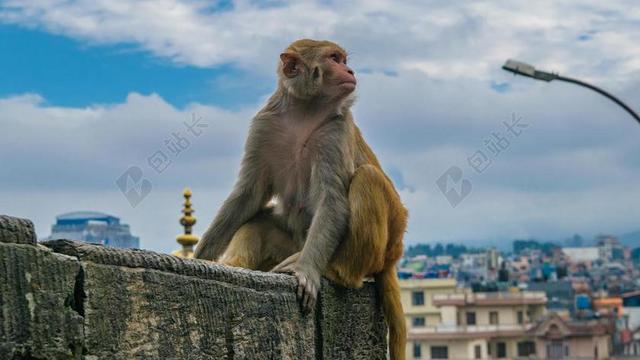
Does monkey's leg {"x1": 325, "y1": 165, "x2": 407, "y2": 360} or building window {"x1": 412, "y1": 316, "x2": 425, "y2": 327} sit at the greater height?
building window {"x1": 412, "y1": 316, "x2": 425, "y2": 327}

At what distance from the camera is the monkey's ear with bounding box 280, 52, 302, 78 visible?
699 centimetres

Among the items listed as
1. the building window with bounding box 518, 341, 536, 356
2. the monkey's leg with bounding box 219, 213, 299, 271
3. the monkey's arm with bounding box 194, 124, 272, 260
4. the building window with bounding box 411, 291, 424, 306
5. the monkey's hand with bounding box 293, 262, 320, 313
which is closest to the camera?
the monkey's hand with bounding box 293, 262, 320, 313

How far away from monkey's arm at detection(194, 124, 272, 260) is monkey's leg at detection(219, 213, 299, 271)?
6 cm

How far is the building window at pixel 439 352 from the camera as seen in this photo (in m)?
91.5

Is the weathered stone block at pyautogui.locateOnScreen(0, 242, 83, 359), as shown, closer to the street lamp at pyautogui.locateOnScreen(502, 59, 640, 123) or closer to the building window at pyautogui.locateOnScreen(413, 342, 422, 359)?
the street lamp at pyautogui.locateOnScreen(502, 59, 640, 123)

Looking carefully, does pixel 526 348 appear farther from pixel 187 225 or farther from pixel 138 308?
pixel 138 308

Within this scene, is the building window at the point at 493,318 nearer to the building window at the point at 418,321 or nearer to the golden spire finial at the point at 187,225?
the building window at the point at 418,321

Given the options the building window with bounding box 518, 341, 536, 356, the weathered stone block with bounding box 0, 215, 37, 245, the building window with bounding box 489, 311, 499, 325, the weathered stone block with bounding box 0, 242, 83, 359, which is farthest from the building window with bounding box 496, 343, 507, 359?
the weathered stone block with bounding box 0, 215, 37, 245

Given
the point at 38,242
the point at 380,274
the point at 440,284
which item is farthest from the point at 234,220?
the point at 440,284

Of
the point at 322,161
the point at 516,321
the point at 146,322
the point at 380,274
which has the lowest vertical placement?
the point at 146,322

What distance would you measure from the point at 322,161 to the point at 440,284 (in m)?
102

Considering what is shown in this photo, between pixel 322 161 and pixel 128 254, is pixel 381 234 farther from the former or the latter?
pixel 128 254

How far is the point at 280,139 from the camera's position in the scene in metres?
7.00

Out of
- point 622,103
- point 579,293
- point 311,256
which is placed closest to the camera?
point 311,256
